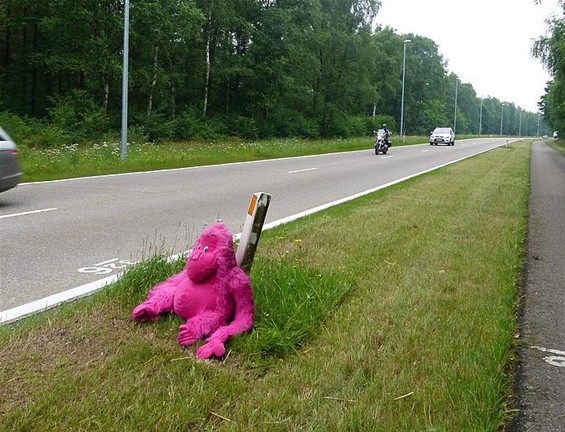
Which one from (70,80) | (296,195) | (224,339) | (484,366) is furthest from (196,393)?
(70,80)

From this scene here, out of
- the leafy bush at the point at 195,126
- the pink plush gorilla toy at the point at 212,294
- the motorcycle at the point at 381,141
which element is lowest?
the pink plush gorilla toy at the point at 212,294

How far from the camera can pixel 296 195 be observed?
494 inches

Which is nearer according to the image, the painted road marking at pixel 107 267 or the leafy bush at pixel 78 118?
the painted road marking at pixel 107 267

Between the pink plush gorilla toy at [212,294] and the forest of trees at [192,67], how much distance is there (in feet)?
79.6

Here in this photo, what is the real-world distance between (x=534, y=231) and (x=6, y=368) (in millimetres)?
7595

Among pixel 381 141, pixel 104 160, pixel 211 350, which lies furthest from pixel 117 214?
pixel 381 141

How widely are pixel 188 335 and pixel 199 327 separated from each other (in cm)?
9

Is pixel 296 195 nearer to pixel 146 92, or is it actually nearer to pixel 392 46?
pixel 146 92

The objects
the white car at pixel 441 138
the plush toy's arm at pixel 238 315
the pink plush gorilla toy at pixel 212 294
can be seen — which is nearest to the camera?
the plush toy's arm at pixel 238 315

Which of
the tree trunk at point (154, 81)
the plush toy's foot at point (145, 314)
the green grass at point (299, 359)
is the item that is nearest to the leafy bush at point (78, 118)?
the tree trunk at point (154, 81)

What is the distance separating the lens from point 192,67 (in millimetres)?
42719

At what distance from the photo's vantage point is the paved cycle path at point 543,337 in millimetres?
3018

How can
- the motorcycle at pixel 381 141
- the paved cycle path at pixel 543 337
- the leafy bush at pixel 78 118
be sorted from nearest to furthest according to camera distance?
the paved cycle path at pixel 543 337 < the leafy bush at pixel 78 118 < the motorcycle at pixel 381 141

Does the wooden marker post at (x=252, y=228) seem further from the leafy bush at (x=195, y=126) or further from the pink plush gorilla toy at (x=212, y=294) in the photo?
the leafy bush at (x=195, y=126)
